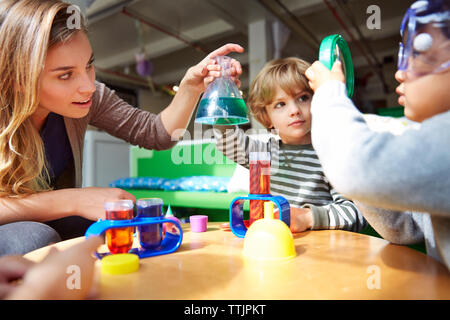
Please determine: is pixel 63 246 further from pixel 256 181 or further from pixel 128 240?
pixel 256 181

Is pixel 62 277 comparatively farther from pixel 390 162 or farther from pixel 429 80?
pixel 429 80

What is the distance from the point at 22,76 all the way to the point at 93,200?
402 mm

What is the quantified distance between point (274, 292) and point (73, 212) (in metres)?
0.68

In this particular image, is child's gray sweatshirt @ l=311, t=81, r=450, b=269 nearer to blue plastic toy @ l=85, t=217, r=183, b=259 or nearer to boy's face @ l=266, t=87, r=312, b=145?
blue plastic toy @ l=85, t=217, r=183, b=259

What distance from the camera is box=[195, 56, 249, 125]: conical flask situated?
836 mm

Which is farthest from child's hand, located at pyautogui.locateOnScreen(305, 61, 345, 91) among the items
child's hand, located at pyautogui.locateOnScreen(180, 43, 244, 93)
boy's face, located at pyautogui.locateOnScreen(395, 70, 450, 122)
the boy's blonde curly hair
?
the boy's blonde curly hair

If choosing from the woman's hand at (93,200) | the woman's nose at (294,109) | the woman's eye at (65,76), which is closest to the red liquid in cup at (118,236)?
the woman's hand at (93,200)

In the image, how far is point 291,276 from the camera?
1.74ft

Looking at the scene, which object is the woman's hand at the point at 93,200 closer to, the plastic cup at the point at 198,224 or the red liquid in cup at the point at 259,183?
the plastic cup at the point at 198,224

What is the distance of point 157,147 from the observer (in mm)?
1372

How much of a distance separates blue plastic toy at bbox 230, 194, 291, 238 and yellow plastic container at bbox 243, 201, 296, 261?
0.44ft

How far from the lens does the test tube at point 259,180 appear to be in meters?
0.84
